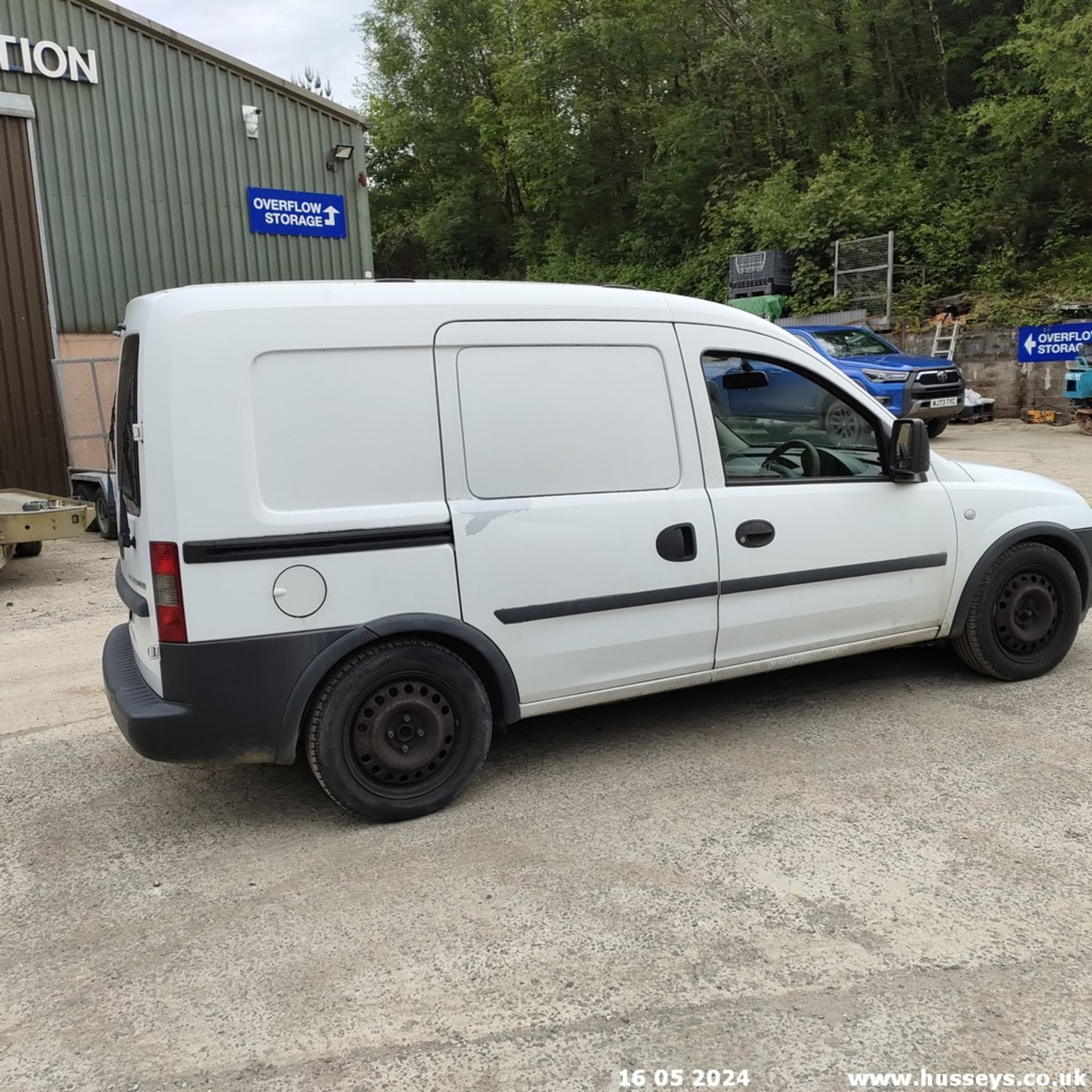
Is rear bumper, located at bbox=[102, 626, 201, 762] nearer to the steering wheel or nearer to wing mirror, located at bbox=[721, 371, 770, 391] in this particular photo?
wing mirror, located at bbox=[721, 371, 770, 391]

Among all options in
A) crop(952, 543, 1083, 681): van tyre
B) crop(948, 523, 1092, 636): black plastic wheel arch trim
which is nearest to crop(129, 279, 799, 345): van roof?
crop(948, 523, 1092, 636): black plastic wheel arch trim

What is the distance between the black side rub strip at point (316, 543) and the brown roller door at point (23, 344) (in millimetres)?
10678

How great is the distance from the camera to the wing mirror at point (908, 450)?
4.30 m

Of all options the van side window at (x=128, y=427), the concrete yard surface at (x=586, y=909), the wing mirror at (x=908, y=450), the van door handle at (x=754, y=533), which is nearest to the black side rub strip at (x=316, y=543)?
the van side window at (x=128, y=427)

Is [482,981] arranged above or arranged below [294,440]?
below

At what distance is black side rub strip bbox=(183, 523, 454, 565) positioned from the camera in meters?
3.25

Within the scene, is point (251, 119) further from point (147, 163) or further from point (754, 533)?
point (754, 533)

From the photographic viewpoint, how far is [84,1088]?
2287 millimetres

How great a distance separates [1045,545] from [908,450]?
103 cm

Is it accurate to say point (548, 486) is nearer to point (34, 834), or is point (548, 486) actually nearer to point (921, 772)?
point (921, 772)

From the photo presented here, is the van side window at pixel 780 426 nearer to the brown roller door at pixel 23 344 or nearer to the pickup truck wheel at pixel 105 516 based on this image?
the pickup truck wheel at pixel 105 516

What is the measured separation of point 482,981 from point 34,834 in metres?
2.02

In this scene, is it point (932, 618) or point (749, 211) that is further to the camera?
point (749, 211)

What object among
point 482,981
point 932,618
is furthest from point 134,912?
point 932,618
